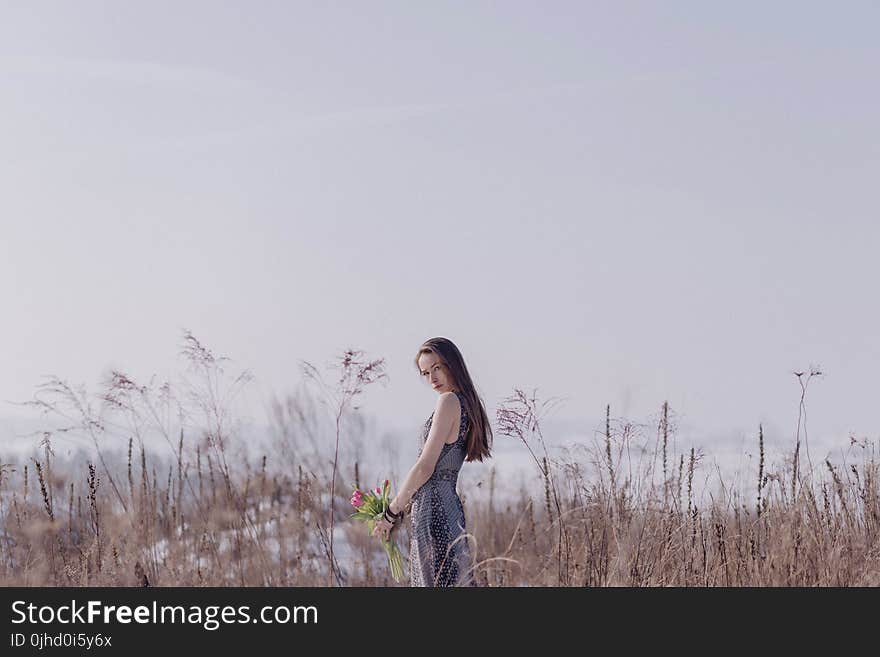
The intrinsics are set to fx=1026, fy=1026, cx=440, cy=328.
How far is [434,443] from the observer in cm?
442

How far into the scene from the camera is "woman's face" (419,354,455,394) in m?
4.47

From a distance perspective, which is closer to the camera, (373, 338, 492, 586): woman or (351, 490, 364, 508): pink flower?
(373, 338, 492, 586): woman

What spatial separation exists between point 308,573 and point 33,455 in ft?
5.44

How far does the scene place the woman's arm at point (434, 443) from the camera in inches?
174

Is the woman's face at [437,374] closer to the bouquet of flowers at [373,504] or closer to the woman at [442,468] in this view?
the woman at [442,468]

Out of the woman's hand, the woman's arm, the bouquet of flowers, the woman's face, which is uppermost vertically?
the woman's face

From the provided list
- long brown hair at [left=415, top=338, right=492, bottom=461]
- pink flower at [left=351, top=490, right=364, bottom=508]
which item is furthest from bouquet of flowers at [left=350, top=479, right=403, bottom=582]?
long brown hair at [left=415, top=338, right=492, bottom=461]

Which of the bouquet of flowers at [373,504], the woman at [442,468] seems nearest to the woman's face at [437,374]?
the woman at [442,468]

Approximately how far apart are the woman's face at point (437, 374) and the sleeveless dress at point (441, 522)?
0.07 metres

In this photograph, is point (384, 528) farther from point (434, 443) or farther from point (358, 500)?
point (434, 443)

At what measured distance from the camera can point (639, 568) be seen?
462cm

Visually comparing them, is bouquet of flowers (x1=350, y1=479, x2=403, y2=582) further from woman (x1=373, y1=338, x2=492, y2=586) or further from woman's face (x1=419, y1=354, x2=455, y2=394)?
woman's face (x1=419, y1=354, x2=455, y2=394)
